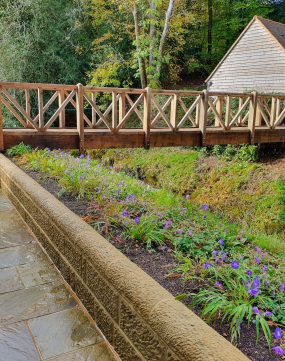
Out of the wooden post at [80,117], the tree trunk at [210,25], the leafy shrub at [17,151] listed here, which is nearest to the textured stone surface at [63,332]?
the leafy shrub at [17,151]

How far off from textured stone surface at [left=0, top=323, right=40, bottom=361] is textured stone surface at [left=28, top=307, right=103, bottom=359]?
4cm

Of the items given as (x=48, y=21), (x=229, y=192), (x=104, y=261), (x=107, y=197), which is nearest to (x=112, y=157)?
(x=229, y=192)

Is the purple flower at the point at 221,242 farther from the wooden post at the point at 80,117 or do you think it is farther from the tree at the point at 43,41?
the tree at the point at 43,41

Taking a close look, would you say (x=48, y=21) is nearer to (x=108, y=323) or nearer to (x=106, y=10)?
(x=106, y=10)

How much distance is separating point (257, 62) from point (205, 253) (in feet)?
51.4

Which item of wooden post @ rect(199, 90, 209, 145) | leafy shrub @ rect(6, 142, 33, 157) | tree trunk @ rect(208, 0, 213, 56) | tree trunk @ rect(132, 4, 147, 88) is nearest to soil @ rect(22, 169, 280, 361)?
leafy shrub @ rect(6, 142, 33, 157)

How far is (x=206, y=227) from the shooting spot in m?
3.04

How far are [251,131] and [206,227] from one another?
7635 mm

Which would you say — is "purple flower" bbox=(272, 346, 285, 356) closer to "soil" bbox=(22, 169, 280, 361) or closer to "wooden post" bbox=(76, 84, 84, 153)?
"soil" bbox=(22, 169, 280, 361)

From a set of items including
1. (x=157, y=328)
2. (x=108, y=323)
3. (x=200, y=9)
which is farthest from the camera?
(x=200, y=9)

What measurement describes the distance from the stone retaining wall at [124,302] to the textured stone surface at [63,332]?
0.07 meters

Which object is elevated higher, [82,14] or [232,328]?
[82,14]

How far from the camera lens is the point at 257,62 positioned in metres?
16.1

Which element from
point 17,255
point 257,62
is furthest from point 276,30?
point 17,255
